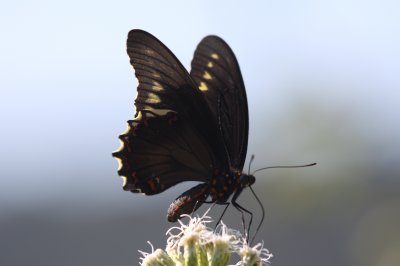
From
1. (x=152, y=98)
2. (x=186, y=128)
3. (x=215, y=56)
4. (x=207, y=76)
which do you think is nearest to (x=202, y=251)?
(x=186, y=128)

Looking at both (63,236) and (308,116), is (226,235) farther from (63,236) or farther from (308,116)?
(63,236)

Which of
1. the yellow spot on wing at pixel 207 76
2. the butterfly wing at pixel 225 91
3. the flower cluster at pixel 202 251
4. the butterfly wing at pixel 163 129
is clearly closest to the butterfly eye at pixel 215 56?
the butterfly wing at pixel 225 91

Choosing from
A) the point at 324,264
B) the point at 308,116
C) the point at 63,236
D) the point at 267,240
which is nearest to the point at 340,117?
the point at 308,116

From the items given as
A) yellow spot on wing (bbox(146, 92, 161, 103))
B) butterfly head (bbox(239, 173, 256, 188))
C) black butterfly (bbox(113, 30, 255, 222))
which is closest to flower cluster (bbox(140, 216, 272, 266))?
black butterfly (bbox(113, 30, 255, 222))

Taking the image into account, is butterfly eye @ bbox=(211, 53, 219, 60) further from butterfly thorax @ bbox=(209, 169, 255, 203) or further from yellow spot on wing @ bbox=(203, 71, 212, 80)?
butterfly thorax @ bbox=(209, 169, 255, 203)

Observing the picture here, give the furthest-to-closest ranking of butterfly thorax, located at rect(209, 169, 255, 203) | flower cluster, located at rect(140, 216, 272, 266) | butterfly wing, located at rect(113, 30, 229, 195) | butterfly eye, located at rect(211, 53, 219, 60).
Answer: butterfly eye, located at rect(211, 53, 219, 60)
butterfly thorax, located at rect(209, 169, 255, 203)
butterfly wing, located at rect(113, 30, 229, 195)
flower cluster, located at rect(140, 216, 272, 266)

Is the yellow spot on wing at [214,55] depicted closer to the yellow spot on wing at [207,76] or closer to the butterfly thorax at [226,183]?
the yellow spot on wing at [207,76]
